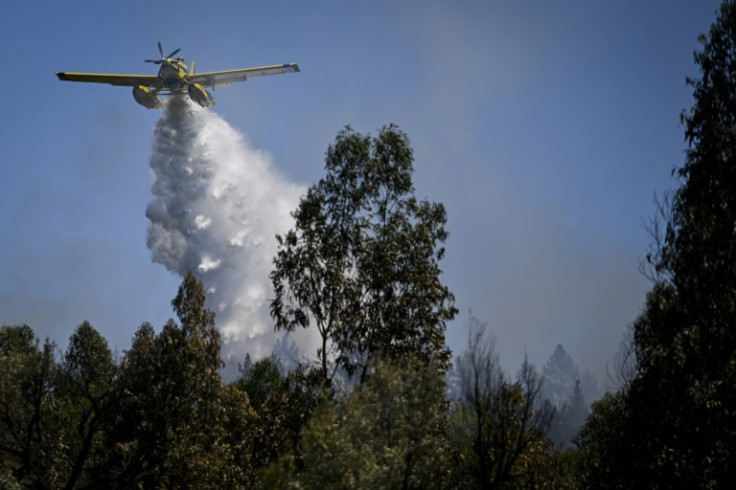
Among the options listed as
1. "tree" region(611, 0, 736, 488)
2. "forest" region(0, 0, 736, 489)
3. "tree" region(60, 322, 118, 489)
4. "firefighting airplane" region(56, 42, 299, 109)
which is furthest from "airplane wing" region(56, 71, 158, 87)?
"tree" region(611, 0, 736, 488)

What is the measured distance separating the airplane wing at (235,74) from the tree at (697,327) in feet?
252

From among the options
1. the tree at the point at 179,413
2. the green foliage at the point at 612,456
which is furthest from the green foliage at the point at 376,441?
the tree at the point at 179,413

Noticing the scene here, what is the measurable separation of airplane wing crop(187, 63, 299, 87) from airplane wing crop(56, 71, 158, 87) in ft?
19.9

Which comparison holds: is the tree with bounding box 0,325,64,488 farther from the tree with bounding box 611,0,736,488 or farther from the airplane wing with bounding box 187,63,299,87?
the airplane wing with bounding box 187,63,299,87

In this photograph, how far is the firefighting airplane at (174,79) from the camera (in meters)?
93.0

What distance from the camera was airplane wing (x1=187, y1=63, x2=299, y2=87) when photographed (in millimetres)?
95688

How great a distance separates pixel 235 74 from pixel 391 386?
270 ft

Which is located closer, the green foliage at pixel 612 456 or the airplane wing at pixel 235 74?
the green foliage at pixel 612 456

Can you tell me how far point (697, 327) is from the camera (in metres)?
21.8

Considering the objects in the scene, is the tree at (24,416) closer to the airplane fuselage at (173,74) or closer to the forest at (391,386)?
the forest at (391,386)

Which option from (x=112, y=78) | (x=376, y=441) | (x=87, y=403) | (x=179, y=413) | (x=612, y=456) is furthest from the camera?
(x=112, y=78)

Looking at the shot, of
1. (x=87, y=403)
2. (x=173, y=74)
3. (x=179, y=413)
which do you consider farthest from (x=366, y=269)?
(x=173, y=74)

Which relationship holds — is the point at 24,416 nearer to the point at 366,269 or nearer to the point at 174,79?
the point at 366,269

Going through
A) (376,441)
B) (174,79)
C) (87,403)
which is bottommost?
(376,441)
